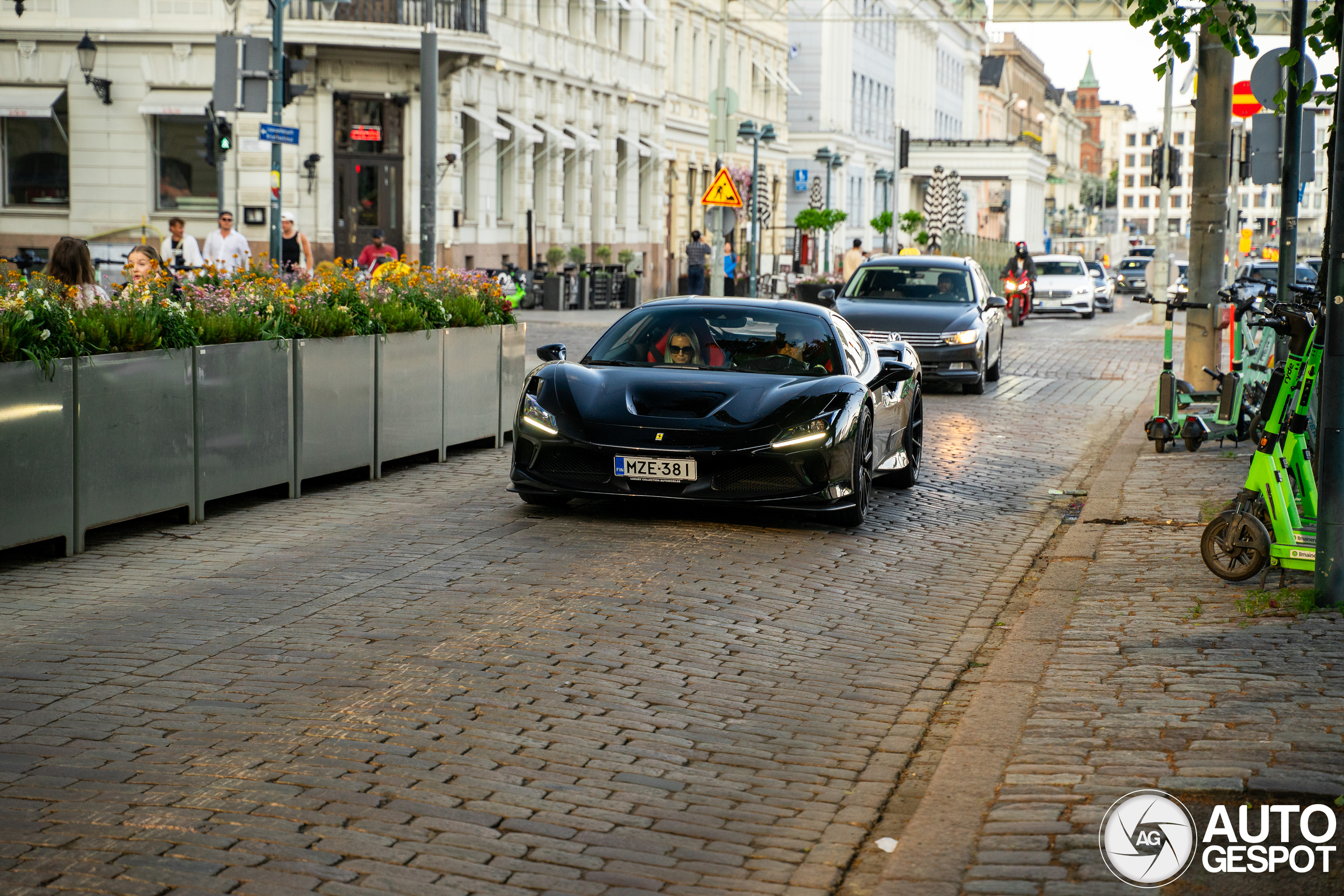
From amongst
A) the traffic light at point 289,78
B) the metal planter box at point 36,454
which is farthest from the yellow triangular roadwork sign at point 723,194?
the metal planter box at point 36,454

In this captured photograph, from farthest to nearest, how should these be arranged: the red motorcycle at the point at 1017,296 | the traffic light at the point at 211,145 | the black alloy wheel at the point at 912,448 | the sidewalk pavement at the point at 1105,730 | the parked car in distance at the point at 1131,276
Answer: the parked car in distance at the point at 1131,276 → the red motorcycle at the point at 1017,296 → the traffic light at the point at 211,145 → the black alloy wheel at the point at 912,448 → the sidewalk pavement at the point at 1105,730

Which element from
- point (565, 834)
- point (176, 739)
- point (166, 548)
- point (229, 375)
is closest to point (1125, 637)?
point (565, 834)

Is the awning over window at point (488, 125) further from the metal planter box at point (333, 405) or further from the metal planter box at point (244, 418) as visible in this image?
the metal planter box at point (244, 418)

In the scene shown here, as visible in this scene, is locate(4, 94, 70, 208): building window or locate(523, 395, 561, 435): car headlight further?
locate(4, 94, 70, 208): building window

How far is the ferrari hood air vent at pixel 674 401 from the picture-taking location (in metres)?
9.96

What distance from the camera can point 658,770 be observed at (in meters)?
5.45

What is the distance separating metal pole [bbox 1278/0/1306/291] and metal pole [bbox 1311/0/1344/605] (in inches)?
173

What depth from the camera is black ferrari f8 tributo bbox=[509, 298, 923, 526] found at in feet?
32.2

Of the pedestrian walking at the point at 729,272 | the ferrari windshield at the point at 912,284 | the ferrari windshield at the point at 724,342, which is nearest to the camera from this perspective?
the ferrari windshield at the point at 724,342

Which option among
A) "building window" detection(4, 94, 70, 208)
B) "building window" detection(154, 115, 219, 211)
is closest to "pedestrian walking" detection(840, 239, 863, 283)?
"building window" detection(154, 115, 219, 211)

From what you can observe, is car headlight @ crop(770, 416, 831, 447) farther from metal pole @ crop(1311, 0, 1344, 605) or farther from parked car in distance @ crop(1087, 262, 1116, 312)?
parked car in distance @ crop(1087, 262, 1116, 312)

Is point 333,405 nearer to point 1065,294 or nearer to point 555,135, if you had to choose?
point 555,135

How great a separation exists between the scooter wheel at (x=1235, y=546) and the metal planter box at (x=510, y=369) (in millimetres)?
7380

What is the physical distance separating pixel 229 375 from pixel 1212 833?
7.24 m
